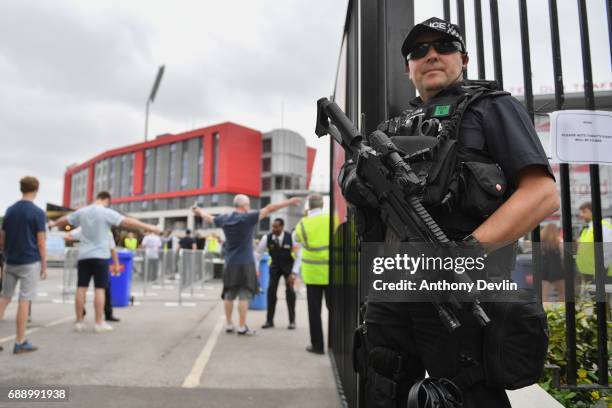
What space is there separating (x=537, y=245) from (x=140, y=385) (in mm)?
3445

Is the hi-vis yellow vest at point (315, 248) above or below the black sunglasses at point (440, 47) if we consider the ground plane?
below

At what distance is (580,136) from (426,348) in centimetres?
142

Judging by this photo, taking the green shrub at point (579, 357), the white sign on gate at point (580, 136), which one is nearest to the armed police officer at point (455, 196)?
the white sign on gate at point (580, 136)

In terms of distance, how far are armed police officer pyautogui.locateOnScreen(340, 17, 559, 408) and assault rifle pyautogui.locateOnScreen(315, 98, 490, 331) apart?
0.19 feet

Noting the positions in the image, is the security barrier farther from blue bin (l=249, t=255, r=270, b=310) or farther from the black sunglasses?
the black sunglasses

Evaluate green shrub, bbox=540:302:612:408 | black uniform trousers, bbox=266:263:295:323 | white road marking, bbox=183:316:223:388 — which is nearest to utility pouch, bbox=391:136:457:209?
green shrub, bbox=540:302:612:408

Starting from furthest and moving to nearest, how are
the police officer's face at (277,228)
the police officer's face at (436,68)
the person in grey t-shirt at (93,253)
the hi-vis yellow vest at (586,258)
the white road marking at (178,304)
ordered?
1. the white road marking at (178,304)
2. the police officer's face at (277,228)
3. the person in grey t-shirt at (93,253)
4. the hi-vis yellow vest at (586,258)
5. the police officer's face at (436,68)

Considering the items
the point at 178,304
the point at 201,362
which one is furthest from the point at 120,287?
the point at 201,362

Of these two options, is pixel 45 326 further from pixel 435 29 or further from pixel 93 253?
pixel 435 29

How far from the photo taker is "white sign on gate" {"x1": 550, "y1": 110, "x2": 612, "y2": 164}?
228 centimetres

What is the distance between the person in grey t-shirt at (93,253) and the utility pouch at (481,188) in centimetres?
543

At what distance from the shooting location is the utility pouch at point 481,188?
1.51 meters

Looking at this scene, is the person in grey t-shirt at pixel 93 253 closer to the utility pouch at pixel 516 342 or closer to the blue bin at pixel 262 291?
the blue bin at pixel 262 291

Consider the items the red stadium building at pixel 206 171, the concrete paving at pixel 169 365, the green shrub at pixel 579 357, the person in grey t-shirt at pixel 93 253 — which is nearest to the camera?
the green shrub at pixel 579 357
